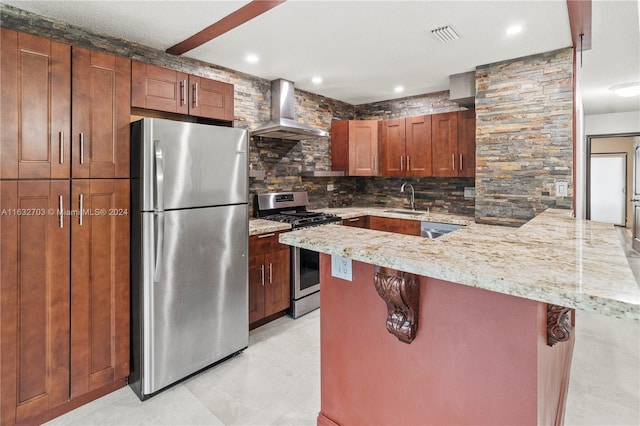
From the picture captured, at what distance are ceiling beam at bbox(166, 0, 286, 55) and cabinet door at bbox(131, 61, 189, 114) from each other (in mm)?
338

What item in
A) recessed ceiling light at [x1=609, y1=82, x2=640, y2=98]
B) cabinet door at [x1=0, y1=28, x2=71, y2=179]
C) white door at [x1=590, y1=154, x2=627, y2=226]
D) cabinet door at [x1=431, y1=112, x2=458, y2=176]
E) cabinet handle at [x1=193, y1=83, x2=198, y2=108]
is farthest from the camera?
white door at [x1=590, y1=154, x2=627, y2=226]

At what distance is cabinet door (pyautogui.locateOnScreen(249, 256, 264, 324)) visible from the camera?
3.01 meters

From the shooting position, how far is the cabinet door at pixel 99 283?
2.03 m

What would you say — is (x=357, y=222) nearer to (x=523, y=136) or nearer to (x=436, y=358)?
(x=523, y=136)

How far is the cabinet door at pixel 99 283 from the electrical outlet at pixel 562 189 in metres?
3.37

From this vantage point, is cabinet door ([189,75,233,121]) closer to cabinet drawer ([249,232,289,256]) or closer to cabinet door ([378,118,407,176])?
cabinet drawer ([249,232,289,256])

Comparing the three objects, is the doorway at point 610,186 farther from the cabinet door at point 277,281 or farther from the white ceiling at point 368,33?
the cabinet door at point 277,281

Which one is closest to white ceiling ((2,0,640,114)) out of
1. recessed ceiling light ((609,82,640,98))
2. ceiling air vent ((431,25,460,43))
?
ceiling air vent ((431,25,460,43))

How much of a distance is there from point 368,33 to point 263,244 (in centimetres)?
193

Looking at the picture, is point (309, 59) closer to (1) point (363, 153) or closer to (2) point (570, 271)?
(1) point (363, 153)

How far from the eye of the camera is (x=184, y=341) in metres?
2.32

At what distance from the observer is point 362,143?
14.6 ft

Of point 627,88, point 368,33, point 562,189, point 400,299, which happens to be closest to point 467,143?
point 562,189

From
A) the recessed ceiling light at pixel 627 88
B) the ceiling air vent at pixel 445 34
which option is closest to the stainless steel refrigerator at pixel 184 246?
the ceiling air vent at pixel 445 34
